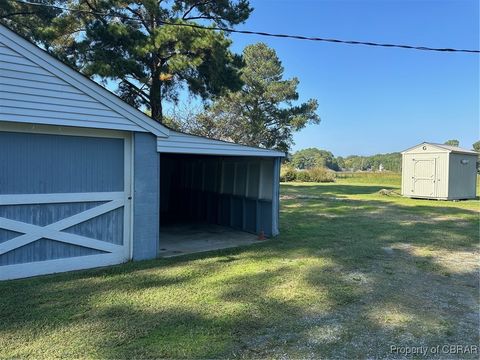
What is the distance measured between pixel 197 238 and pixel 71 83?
166 inches

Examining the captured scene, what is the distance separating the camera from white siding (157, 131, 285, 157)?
640cm

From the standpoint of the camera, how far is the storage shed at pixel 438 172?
16.9 metres

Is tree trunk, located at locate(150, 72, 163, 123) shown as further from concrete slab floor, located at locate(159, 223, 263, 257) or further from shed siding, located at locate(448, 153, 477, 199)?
shed siding, located at locate(448, 153, 477, 199)

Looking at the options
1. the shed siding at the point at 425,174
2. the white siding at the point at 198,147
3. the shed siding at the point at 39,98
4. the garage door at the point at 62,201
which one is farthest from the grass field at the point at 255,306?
the shed siding at the point at 425,174

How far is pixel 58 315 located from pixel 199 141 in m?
3.88

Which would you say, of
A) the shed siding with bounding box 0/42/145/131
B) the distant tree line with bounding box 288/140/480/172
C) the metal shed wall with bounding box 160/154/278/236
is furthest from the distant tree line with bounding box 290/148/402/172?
the shed siding with bounding box 0/42/145/131

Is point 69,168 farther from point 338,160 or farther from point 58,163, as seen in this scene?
point 338,160

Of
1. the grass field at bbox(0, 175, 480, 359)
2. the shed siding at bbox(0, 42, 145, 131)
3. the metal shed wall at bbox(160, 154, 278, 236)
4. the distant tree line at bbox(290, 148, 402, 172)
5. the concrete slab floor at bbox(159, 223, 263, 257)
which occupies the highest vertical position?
the distant tree line at bbox(290, 148, 402, 172)

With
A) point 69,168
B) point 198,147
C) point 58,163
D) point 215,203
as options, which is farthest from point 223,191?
point 58,163

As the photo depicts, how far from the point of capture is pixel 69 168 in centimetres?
544

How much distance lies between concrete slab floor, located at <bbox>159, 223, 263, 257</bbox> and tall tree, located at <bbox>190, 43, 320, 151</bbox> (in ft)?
70.8

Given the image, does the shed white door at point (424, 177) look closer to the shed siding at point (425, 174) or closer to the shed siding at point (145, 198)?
the shed siding at point (425, 174)

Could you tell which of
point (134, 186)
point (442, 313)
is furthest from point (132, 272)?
point (442, 313)

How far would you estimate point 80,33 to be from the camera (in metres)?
13.7
